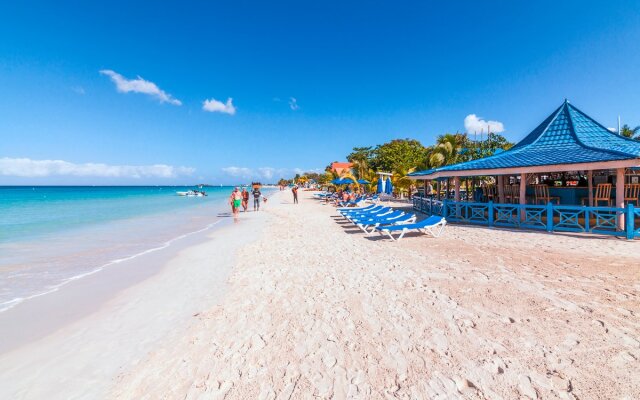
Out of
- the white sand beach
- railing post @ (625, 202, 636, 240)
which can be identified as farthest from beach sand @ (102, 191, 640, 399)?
railing post @ (625, 202, 636, 240)

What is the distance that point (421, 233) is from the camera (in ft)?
33.6

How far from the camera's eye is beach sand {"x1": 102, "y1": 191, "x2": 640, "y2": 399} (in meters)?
2.67

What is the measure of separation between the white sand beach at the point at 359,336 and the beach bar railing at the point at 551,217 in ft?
9.69

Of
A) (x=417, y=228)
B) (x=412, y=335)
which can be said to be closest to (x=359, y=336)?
(x=412, y=335)

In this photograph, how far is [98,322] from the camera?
14.3 ft

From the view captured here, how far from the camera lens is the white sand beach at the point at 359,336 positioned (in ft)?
8.88

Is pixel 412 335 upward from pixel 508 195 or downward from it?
downward

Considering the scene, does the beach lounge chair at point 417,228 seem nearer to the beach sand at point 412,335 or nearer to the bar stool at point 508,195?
the beach sand at point 412,335

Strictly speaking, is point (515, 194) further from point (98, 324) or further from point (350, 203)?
point (98, 324)

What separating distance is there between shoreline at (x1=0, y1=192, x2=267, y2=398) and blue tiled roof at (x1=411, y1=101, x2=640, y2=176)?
10.4 metres

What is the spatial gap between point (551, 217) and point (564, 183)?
5.97 m

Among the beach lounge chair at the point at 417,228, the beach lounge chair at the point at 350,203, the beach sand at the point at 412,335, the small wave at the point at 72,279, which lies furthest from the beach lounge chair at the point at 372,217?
the beach lounge chair at the point at 350,203

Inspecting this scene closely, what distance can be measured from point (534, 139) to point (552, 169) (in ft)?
15.2

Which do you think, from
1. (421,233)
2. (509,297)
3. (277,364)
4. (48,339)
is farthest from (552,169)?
(48,339)
